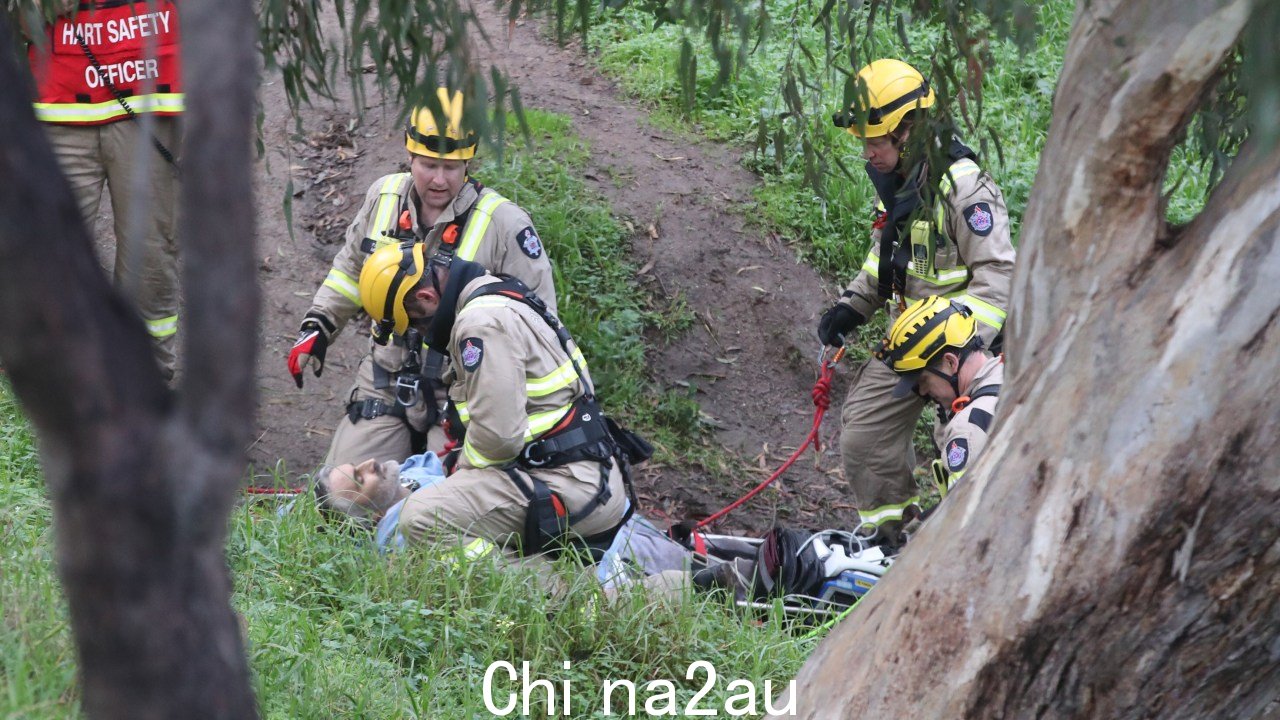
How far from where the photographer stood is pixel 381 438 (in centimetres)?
605

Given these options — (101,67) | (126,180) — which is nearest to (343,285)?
(126,180)

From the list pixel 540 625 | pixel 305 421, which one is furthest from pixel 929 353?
pixel 305 421

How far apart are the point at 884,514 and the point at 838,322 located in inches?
40.9

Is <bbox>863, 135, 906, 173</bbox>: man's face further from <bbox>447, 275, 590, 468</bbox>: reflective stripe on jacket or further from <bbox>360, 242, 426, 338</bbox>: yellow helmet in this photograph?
<bbox>360, 242, 426, 338</bbox>: yellow helmet

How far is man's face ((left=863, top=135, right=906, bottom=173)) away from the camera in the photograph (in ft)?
19.0

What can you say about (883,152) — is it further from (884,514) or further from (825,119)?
(825,119)

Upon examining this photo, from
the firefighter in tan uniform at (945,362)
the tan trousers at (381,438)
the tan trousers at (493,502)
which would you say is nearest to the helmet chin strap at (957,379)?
the firefighter in tan uniform at (945,362)

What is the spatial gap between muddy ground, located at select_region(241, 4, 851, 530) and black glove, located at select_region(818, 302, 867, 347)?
1078 mm

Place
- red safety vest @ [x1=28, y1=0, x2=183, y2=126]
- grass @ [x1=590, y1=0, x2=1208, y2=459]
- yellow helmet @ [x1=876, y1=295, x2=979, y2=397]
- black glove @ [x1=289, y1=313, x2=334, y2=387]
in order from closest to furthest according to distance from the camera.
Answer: yellow helmet @ [x1=876, y1=295, x2=979, y2=397] → red safety vest @ [x1=28, y1=0, x2=183, y2=126] → black glove @ [x1=289, y1=313, x2=334, y2=387] → grass @ [x1=590, y1=0, x2=1208, y2=459]

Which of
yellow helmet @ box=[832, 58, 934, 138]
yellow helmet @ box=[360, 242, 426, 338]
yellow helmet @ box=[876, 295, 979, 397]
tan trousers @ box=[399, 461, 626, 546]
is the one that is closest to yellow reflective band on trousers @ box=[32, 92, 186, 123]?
yellow helmet @ box=[360, 242, 426, 338]

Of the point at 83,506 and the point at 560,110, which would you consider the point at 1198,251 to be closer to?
the point at 83,506

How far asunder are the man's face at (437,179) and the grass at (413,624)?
6.30 feet

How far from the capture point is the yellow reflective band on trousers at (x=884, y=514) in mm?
6152

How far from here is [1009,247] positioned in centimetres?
557
